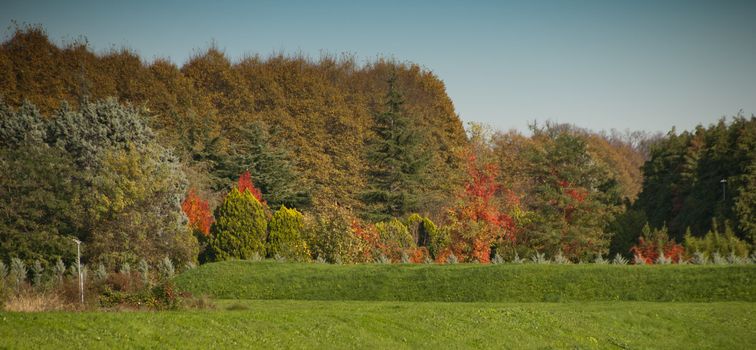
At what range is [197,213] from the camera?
129 feet

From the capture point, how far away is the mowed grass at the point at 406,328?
1298 centimetres

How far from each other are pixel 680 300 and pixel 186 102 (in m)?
34.7

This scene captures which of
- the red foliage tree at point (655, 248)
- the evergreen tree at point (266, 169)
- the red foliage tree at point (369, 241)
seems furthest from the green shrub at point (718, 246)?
the evergreen tree at point (266, 169)

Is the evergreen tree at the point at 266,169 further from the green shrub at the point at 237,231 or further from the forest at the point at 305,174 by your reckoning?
the green shrub at the point at 237,231

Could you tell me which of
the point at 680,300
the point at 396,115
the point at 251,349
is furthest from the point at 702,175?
the point at 251,349

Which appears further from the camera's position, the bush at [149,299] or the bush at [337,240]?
the bush at [337,240]

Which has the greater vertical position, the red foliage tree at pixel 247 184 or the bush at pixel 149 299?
the red foliage tree at pixel 247 184

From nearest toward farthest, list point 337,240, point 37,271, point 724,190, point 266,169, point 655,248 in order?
point 37,271 < point 337,240 < point 655,248 < point 724,190 < point 266,169

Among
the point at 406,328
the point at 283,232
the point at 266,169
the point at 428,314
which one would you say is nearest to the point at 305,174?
the point at 266,169

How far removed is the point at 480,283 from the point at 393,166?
22489 millimetres

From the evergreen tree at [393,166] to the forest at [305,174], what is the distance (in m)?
0.13

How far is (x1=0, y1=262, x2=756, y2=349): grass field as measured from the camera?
13.5 meters

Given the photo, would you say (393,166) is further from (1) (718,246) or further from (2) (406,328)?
(2) (406,328)

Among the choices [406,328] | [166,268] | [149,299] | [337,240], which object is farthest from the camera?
[337,240]
